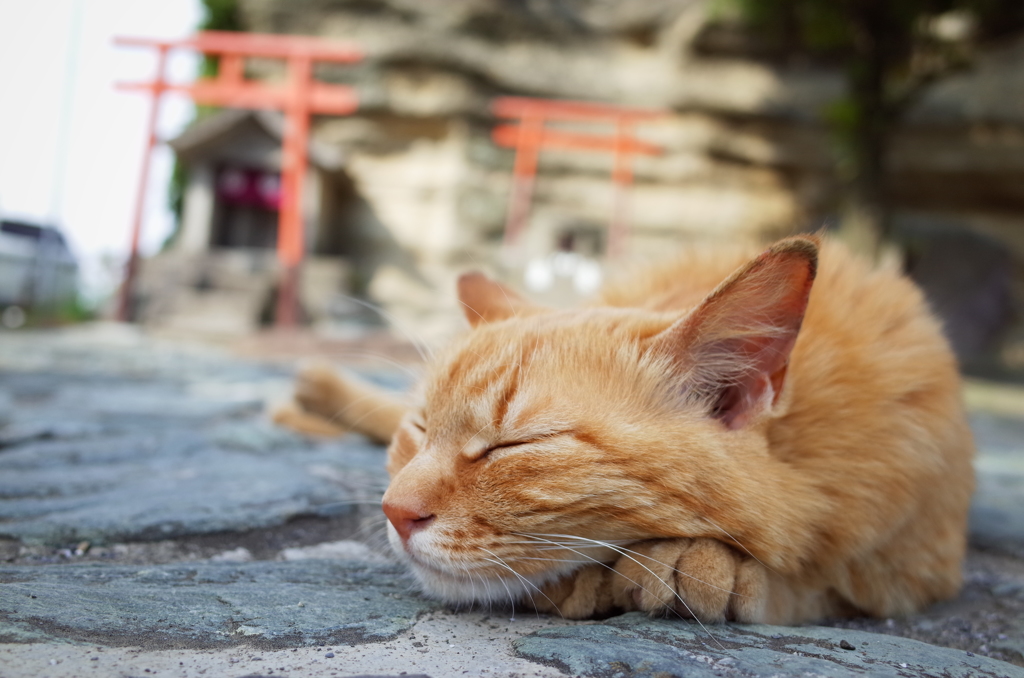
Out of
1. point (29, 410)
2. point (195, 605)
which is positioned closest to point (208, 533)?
point (195, 605)

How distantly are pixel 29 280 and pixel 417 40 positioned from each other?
24.0 feet

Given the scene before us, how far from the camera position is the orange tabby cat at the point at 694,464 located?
126cm

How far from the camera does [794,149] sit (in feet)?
43.5

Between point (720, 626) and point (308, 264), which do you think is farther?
point (308, 264)

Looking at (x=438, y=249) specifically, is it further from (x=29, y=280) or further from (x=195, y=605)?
(x=195, y=605)

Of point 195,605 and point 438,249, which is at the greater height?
point 438,249

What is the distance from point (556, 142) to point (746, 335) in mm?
→ 11033

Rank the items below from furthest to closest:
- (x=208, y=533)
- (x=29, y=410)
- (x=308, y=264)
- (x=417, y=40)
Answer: (x=417, y=40) → (x=308, y=264) → (x=29, y=410) → (x=208, y=533)

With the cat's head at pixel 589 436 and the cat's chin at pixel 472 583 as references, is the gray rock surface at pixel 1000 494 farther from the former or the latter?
the cat's chin at pixel 472 583

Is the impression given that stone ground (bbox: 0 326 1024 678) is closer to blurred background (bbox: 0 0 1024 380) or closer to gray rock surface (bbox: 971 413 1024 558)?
gray rock surface (bbox: 971 413 1024 558)

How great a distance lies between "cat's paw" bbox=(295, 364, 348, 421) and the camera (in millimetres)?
2869

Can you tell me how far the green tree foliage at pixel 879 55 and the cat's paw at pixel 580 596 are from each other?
8299mm

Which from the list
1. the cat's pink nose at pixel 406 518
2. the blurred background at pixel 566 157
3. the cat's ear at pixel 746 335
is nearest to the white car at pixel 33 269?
the blurred background at pixel 566 157

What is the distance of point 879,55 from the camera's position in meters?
8.33
